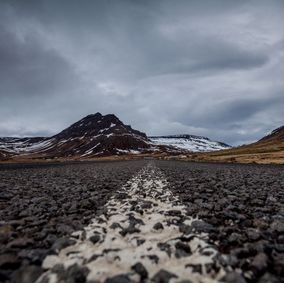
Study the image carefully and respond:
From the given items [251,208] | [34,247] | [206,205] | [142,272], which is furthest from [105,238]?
[251,208]

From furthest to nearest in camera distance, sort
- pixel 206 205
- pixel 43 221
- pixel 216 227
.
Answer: pixel 206 205 < pixel 43 221 < pixel 216 227

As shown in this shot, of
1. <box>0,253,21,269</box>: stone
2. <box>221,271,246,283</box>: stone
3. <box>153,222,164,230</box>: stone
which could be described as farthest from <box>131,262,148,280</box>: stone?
<box>153,222,164,230</box>: stone

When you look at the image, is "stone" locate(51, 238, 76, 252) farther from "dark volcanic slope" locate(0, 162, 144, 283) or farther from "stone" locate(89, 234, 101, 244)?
"stone" locate(89, 234, 101, 244)

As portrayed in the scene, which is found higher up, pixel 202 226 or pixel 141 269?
pixel 202 226

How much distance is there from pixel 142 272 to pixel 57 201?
8.00 metres

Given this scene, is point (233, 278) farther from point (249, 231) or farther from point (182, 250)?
point (249, 231)

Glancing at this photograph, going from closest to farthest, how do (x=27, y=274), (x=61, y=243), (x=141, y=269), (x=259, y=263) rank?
1. (x=27, y=274)
2. (x=141, y=269)
3. (x=259, y=263)
4. (x=61, y=243)

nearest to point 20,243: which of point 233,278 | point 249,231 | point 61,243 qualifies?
point 61,243

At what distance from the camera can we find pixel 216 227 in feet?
24.4

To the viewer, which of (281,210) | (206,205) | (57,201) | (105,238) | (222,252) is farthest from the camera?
(57,201)

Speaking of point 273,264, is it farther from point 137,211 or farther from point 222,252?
point 137,211

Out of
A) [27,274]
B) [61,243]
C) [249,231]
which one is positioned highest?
[249,231]

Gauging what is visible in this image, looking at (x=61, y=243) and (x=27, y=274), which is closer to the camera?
(x=27, y=274)

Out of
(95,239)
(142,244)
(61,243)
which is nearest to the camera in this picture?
(61,243)
